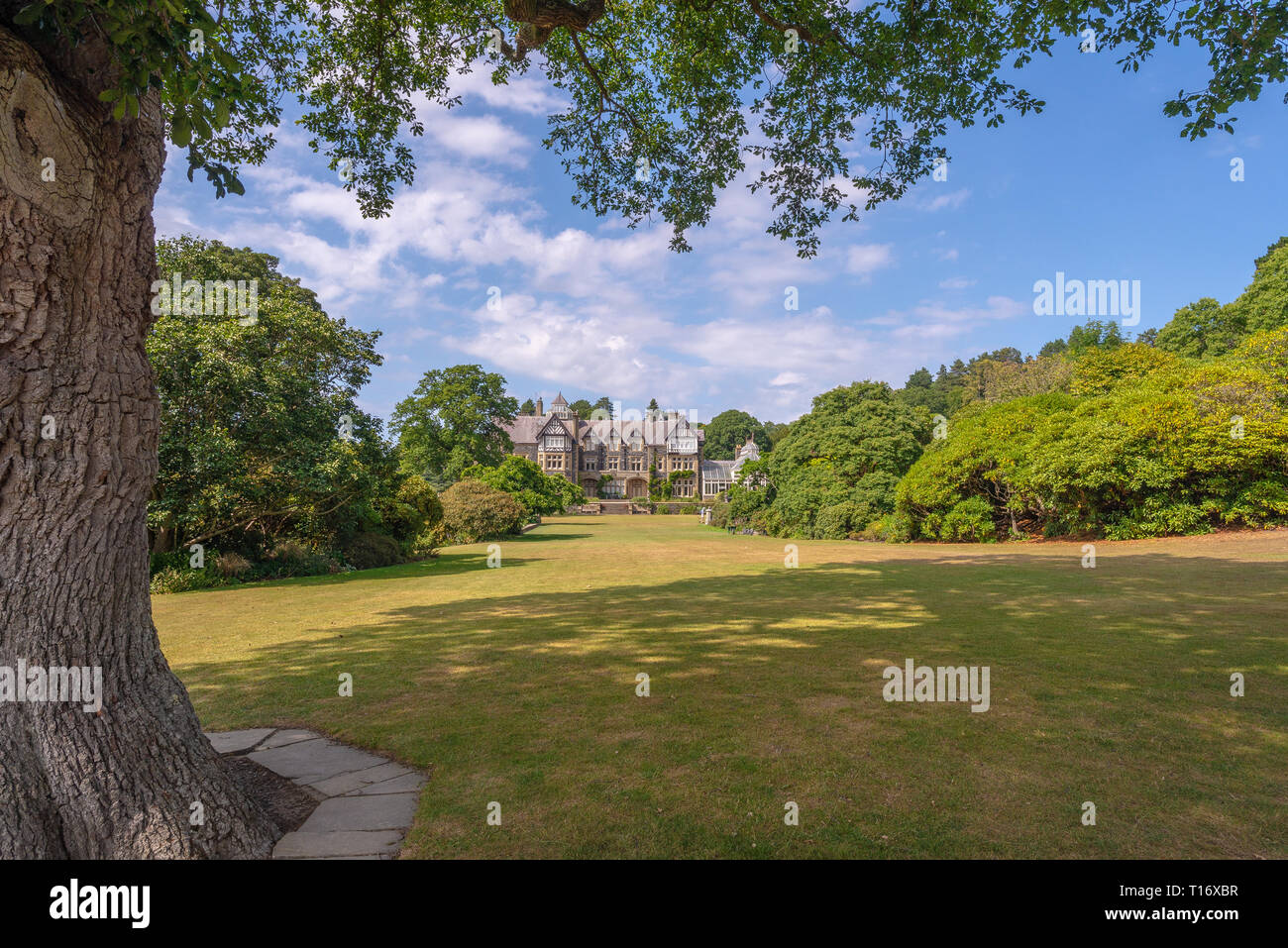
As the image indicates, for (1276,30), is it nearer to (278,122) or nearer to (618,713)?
(618,713)

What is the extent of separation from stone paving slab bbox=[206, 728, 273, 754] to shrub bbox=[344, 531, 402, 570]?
12.7m

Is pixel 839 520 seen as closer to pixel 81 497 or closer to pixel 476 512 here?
pixel 476 512

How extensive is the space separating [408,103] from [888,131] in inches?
254

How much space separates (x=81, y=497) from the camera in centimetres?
271

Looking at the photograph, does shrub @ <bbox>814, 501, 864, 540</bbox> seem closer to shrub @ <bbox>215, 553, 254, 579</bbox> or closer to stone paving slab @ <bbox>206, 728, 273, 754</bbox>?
shrub @ <bbox>215, 553, 254, 579</bbox>

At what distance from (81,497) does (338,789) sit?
2105mm

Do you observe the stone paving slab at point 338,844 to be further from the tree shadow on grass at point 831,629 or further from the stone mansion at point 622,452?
the stone mansion at point 622,452

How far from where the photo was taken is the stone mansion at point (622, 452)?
77.8m

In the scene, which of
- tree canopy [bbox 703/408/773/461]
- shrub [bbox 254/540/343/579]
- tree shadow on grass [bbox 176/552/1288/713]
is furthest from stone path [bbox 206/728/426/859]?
tree canopy [bbox 703/408/773/461]

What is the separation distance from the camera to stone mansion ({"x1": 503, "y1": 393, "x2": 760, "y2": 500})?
77.8 metres

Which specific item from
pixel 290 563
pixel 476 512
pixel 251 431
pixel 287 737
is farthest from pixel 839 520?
pixel 287 737

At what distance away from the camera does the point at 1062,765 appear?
3.60 m

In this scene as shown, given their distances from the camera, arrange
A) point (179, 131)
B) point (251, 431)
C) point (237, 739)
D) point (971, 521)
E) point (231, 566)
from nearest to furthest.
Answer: point (179, 131) < point (237, 739) < point (251, 431) < point (231, 566) < point (971, 521)
